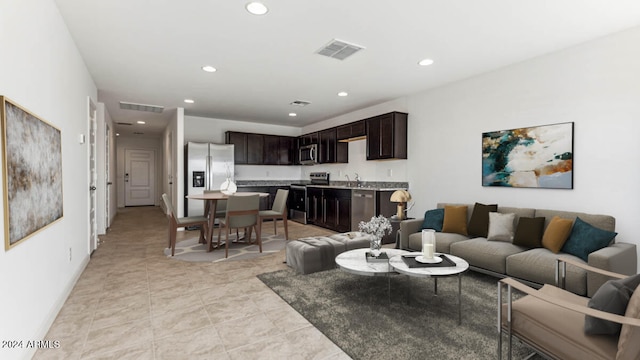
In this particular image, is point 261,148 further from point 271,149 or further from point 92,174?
point 92,174

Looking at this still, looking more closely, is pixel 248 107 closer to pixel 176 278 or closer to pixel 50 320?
pixel 176 278

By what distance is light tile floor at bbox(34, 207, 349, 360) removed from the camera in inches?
79.7

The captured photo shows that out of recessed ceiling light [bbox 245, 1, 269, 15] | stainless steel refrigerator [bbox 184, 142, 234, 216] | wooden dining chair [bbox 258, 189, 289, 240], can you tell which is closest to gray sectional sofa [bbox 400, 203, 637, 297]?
wooden dining chair [bbox 258, 189, 289, 240]

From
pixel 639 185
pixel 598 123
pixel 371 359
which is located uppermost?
pixel 598 123

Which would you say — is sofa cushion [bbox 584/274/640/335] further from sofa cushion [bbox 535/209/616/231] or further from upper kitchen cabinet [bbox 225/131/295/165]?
upper kitchen cabinet [bbox 225/131/295/165]

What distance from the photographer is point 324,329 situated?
228 cm

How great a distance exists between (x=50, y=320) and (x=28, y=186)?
115cm

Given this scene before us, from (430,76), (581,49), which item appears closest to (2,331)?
(430,76)

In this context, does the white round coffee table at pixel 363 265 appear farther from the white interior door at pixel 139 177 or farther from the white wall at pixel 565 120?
the white interior door at pixel 139 177

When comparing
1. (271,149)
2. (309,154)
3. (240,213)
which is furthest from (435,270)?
(271,149)

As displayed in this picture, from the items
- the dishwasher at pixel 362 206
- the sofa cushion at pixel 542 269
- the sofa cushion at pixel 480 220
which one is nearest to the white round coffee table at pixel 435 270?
the sofa cushion at pixel 542 269

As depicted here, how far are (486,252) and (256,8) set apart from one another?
328 cm

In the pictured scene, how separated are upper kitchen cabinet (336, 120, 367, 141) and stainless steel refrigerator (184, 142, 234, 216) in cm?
250

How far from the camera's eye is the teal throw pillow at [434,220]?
13.6 ft
